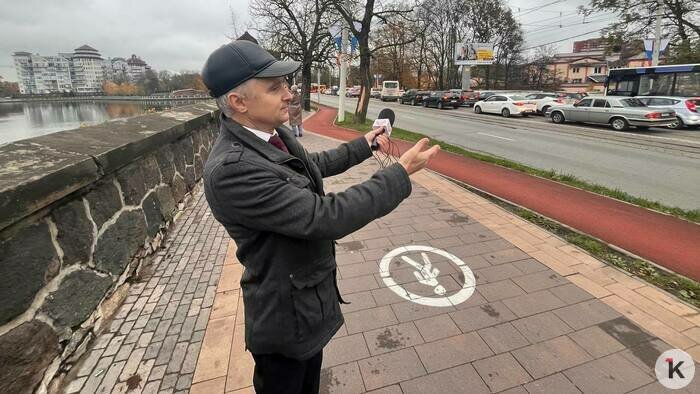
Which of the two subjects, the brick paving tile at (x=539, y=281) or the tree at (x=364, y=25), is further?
→ the tree at (x=364, y=25)

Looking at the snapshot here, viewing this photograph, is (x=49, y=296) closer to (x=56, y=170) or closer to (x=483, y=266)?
(x=56, y=170)

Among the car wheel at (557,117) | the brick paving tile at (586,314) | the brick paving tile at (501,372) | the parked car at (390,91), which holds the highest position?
the parked car at (390,91)

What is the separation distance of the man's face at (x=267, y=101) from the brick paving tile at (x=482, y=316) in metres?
2.34

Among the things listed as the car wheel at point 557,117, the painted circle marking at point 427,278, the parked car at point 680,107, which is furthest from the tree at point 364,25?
the painted circle marking at point 427,278

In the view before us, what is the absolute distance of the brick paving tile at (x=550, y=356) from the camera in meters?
2.52

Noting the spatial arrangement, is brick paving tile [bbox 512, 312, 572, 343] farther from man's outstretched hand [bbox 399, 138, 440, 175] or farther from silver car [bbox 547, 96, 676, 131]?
silver car [bbox 547, 96, 676, 131]

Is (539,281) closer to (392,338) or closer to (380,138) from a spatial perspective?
(392,338)

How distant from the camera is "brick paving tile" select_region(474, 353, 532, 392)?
2.40 m

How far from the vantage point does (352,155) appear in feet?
6.98

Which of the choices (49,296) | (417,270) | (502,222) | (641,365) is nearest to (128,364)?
(49,296)

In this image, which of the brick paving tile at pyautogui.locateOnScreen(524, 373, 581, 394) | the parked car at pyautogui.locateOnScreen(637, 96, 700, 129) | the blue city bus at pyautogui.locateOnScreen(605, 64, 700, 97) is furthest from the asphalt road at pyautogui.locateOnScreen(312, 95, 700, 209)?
the brick paving tile at pyautogui.locateOnScreen(524, 373, 581, 394)

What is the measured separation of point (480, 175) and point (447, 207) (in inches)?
109

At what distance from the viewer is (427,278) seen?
12.2 feet

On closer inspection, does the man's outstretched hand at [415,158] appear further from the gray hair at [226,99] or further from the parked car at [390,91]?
the parked car at [390,91]
